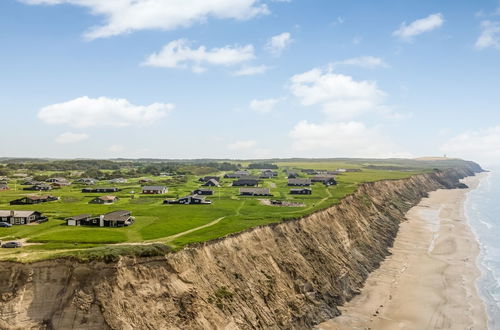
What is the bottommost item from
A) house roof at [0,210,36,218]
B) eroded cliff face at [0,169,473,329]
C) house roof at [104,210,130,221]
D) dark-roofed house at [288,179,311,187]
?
eroded cliff face at [0,169,473,329]

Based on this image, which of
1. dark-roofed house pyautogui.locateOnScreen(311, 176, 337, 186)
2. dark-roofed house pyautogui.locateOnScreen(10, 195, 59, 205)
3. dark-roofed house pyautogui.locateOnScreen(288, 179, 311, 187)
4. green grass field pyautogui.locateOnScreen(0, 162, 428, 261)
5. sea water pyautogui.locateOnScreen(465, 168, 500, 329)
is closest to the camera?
green grass field pyautogui.locateOnScreen(0, 162, 428, 261)

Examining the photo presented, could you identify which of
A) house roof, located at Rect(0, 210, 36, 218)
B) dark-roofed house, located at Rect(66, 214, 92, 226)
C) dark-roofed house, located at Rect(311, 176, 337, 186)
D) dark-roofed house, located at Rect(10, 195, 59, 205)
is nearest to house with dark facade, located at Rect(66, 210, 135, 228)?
dark-roofed house, located at Rect(66, 214, 92, 226)

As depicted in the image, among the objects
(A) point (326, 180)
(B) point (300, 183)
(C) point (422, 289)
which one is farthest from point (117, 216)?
(A) point (326, 180)

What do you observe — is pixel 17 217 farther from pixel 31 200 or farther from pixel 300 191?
pixel 300 191

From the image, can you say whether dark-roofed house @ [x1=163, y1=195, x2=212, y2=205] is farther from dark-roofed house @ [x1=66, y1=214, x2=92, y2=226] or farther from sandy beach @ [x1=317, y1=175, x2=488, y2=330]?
sandy beach @ [x1=317, y1=175, x2=488, y2=330]

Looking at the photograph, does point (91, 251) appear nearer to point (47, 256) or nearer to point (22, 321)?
point (47, 256)

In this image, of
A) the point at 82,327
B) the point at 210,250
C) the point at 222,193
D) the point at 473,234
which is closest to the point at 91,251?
the point at 82,327
